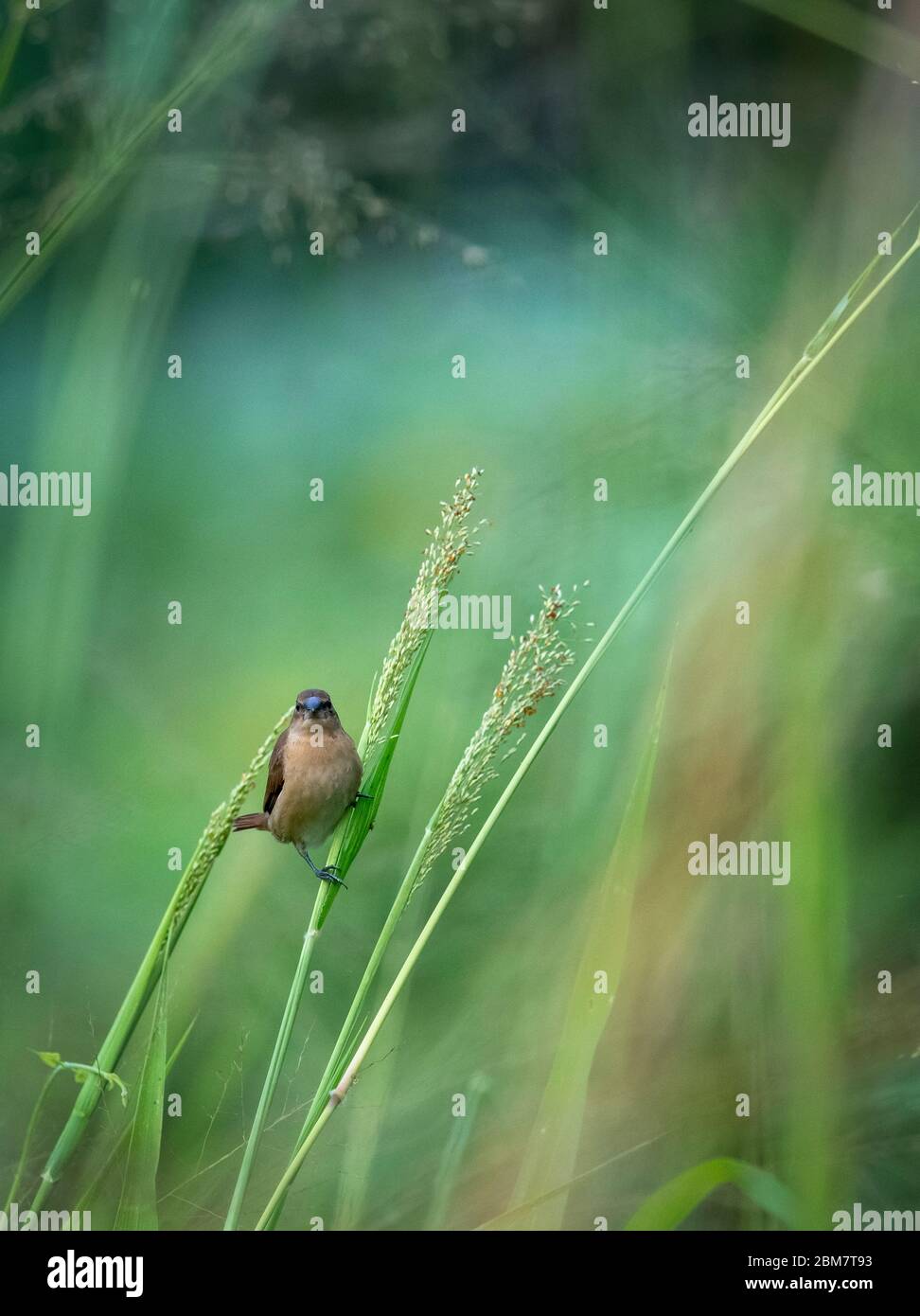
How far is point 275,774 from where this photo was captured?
1.53m

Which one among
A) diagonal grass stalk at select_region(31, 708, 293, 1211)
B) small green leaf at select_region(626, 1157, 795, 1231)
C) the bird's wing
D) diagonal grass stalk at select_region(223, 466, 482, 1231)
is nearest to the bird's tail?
the bird's wing

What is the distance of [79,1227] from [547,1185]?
0.66 m

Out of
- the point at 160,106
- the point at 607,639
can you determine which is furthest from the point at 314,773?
the point at 160,106

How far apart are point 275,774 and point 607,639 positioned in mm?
489

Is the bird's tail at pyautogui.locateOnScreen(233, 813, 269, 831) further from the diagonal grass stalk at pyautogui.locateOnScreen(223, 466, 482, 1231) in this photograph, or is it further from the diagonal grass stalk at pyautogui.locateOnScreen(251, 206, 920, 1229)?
the diagonal grass stalk at pyautogui.locateOnScreen(251, 206, 920, 1229)

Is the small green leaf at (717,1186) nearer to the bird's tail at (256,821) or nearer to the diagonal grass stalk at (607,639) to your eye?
the diagonal grass stalk at (607,639)

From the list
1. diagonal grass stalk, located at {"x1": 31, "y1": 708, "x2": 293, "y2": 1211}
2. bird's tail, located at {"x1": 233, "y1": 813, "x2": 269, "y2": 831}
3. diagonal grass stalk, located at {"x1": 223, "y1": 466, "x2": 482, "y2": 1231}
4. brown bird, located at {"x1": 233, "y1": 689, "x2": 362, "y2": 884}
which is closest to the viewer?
diagonal grass stalk, located at {"x1": 31, "y1": 708, "x2": 293, "y2": 1211}

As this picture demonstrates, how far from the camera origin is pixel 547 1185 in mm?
1606

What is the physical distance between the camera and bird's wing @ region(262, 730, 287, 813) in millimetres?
1522

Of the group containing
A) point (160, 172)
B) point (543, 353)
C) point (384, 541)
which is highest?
point (160, 172)

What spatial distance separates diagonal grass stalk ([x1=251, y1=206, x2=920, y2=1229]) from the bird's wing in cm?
27

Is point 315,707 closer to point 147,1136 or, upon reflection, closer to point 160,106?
point 147,1136

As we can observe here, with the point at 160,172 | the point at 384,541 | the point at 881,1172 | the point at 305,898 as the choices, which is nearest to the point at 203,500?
the point at 384,541

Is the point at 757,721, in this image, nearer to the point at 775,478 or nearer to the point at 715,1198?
the point at 775,478
